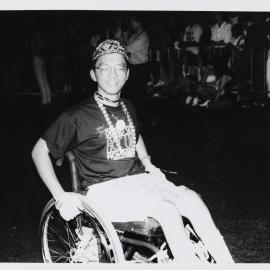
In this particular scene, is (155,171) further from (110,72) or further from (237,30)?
(237,30)

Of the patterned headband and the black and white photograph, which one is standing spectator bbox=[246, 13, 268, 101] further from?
the patterned headband

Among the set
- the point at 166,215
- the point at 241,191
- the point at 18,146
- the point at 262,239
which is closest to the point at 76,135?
the point at 166,215

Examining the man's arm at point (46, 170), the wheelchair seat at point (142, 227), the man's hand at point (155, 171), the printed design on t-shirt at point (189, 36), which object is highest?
the printed design on t-shirt at point (189, 36)

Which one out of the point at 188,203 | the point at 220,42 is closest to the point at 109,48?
the point at 188,203

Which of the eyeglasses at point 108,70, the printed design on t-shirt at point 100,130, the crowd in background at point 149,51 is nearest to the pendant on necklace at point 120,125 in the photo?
the printed design on t-shirt at point 100,130

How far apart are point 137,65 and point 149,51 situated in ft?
6.18

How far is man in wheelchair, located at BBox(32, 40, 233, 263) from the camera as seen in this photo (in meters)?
2.88

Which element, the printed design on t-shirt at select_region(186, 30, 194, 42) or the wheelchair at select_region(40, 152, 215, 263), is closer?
the wheelchair at select_region(40, 152, 215, 263)

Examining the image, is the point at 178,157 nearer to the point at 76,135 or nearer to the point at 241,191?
the point at 241,191

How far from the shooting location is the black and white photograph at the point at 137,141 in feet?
9.67

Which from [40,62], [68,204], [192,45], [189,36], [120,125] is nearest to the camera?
[68,204]

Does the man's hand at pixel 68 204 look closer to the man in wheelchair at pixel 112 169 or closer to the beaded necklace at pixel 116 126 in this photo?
the man in wheelchair at pixel 112 169

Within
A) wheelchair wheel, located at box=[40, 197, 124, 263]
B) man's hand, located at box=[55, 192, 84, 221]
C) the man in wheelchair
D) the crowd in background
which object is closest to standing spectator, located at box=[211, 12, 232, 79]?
the crowd in background

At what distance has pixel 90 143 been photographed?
3084 millimetres
